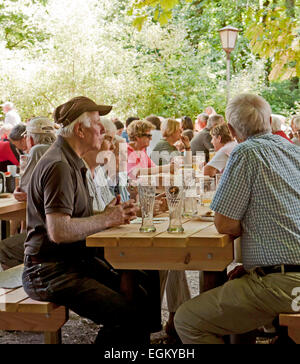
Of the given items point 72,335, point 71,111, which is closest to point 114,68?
point 72,335

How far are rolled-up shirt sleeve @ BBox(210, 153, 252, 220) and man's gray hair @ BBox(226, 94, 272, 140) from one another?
0.66 ft

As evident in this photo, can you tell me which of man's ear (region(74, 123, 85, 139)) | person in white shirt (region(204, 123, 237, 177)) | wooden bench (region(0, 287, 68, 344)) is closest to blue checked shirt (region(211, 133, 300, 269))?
man's ear (region(74, 123, 85, 139))

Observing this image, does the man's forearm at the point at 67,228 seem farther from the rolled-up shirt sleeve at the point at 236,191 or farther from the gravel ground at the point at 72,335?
the gravel ground at the point at 72,335

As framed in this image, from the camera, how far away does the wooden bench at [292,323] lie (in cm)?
269

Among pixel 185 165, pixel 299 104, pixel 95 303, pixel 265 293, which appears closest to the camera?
pixel 265 293

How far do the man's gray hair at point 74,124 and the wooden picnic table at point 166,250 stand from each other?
1.93ft

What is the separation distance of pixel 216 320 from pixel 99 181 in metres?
1.57

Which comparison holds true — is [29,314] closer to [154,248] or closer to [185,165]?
[154,248]

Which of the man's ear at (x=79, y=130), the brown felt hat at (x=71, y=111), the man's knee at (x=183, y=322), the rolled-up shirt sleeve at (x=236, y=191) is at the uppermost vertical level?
the brown felt hat at (x=71, y=111)

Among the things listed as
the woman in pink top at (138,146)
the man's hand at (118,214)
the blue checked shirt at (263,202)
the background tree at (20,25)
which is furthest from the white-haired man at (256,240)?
the background tree at (20,25)

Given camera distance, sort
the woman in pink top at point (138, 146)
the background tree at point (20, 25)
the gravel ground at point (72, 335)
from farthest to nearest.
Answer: the background tree at point (20, 25), the woman in pink top at point (138, 146), the gravel ground at point (72, 335)

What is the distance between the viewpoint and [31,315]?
2963mm
